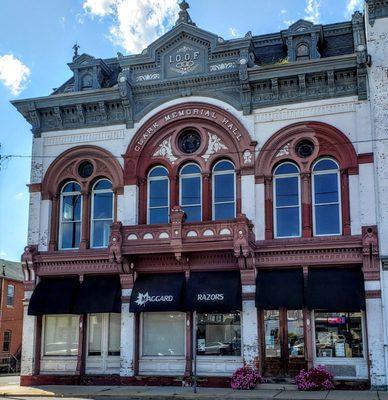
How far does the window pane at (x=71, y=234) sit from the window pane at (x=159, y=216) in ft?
10.6

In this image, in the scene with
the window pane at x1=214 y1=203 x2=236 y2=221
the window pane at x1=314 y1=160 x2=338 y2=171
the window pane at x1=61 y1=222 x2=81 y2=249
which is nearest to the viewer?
the window pane at x1=314 y1=160 x2=338 y2=171

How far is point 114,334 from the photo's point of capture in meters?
24.3

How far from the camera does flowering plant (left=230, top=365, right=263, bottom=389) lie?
21047 millimetres

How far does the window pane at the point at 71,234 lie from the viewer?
2553 centimetres

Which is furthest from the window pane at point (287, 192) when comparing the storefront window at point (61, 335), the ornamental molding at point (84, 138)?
the storefront window at point (61, 335)

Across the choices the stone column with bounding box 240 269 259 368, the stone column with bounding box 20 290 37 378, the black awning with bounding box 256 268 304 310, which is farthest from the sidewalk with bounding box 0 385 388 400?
the black awning with bounding box 256 268 304 310

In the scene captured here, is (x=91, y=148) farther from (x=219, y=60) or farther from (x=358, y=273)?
(x=358, y=273)

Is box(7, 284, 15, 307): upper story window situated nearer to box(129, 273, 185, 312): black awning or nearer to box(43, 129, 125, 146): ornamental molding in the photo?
box(43, 129, 125, 146): ornamental molding

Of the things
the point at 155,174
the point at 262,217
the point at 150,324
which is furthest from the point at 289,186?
the point at 150,324

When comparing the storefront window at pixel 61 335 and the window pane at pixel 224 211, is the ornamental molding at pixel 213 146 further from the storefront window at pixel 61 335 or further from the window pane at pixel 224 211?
the storefront window at pixel 61 335

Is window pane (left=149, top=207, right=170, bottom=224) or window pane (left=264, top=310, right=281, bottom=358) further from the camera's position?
window pane (left=149, top=207, right=170, bottom=224)

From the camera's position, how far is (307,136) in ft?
75.8

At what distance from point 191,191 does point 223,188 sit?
4.33 ft

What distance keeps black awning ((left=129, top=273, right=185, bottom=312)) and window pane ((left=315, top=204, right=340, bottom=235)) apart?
17.8 feet
